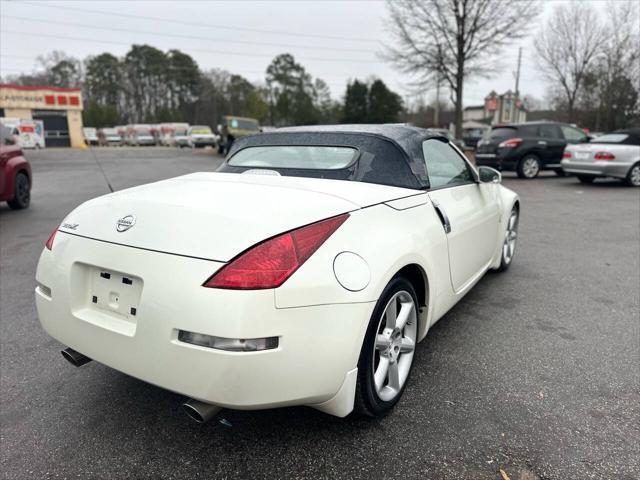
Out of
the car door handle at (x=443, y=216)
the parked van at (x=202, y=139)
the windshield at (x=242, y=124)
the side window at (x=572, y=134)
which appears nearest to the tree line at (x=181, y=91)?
the parked van at (x=202, y=139)

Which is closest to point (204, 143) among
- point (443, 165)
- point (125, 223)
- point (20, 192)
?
point (20, 192)

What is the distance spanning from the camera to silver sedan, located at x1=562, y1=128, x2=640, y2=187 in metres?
11.6

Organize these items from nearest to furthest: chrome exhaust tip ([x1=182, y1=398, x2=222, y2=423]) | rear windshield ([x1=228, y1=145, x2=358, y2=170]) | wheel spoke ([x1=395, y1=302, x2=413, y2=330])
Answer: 1. chrome exhaust tip ([x1=182, y1=398, x2=222, y2=423])
2. wheel spoke ([x1=395, y1=302, x2=413, y2=330])
3. rear windshield ([x1=228, y1=145, x2=358, y2=170])

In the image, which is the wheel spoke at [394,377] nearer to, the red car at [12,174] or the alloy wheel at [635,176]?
the red car at [12,174]

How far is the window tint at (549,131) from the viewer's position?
43.4 ft

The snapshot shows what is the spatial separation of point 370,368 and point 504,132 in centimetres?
1281

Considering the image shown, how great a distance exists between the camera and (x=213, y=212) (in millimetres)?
1943

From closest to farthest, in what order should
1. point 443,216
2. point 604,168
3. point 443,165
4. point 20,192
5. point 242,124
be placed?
point 443,216
point 443,165
point 20,192
point 604,168
point 242,124

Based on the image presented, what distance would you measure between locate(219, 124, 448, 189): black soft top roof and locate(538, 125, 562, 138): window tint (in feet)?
38.1

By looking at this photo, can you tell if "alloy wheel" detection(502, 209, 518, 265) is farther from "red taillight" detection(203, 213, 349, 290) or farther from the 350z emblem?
the 350z emblem

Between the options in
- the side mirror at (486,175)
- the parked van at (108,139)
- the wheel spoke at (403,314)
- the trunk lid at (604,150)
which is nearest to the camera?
the wheel spoke at (403,314)

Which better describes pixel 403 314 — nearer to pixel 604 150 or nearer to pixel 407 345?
pixel 407 345

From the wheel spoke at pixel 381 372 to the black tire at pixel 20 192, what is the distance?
8.28 meters

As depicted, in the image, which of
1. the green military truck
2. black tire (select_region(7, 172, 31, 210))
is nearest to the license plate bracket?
black tire (select_region(7, 172, 31, 210))
